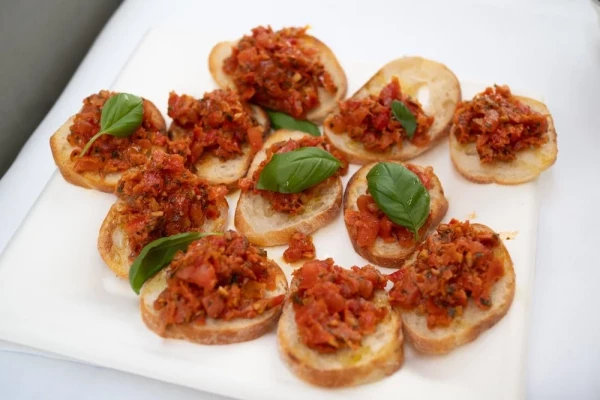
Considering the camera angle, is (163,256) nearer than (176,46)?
Yes

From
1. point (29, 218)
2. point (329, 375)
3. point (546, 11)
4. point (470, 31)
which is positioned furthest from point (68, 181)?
point (546, 11)

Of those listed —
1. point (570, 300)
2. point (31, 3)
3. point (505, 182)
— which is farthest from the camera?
point (31, 3)

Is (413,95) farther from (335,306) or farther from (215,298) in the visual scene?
(215,298)

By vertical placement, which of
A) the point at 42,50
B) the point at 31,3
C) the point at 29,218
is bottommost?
the point at 29,218

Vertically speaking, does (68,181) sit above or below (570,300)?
above

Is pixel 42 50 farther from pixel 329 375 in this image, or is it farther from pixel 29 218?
pixel 329 375

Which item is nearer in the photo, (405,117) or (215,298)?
(215,298)

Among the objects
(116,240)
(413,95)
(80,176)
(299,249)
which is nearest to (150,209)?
(116,240)
